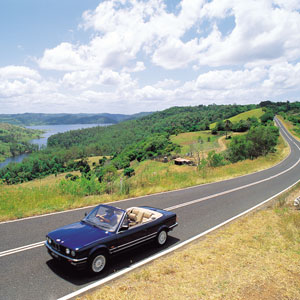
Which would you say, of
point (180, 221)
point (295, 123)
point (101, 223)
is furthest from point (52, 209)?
point (295, 123)

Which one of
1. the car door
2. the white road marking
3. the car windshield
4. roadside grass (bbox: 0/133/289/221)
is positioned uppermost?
the car windshield

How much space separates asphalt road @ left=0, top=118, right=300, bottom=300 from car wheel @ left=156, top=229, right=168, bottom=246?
202mm

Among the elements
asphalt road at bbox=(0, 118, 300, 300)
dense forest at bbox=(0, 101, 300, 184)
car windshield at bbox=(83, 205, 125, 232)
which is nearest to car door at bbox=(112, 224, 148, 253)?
car windshield at bbox=(83, 205, 125, 232)

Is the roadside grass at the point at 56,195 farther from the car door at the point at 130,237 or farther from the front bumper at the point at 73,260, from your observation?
the car door at the point at 130,237

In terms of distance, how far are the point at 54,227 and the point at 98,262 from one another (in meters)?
3.47

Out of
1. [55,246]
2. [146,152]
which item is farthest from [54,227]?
[146,152]

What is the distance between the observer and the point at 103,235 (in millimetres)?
6125

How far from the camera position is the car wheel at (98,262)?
5711 mm

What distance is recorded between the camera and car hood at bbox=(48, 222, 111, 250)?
5699mm

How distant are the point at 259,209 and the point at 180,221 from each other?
5.11 meters

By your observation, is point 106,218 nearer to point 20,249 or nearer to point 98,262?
point 98,262

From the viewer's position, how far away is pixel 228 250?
7285 millimetres

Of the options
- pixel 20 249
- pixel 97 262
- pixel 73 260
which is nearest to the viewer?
pixel 73 260

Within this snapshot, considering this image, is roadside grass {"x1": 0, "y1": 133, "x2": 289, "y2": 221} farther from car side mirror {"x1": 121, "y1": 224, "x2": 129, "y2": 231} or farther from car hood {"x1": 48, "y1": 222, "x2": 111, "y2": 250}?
car side mirror {"x1": 121, "y1": 224, "x2": 129, "y2": 231}
